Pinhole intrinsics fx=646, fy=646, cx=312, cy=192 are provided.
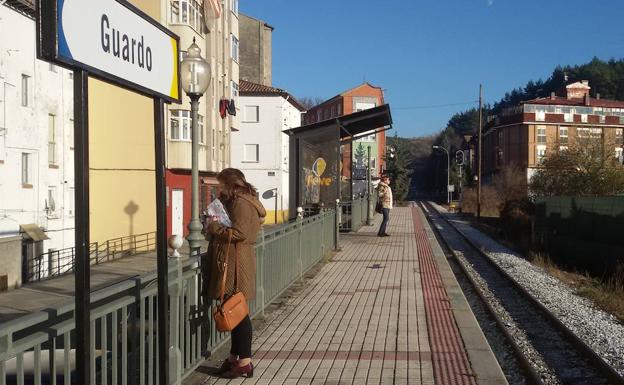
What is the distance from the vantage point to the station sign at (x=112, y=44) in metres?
2.41

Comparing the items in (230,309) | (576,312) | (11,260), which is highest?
(230,309)

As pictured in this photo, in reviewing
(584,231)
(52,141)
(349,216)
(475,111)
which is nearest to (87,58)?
(584,231)

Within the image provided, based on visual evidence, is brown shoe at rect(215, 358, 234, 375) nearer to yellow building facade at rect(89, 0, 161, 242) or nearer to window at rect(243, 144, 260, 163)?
yellow building facade at rect(89, 0, 161, 242)

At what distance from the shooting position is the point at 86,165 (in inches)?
105

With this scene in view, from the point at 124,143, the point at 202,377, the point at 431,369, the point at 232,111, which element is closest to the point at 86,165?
the point at 202,377

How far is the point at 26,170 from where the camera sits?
22.2m

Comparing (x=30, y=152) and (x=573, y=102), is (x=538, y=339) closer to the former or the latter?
(x=30, y=152)

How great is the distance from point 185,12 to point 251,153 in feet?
60.0

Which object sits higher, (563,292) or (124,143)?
(124,143)

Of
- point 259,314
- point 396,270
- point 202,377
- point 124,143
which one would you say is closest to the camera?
point 202,377

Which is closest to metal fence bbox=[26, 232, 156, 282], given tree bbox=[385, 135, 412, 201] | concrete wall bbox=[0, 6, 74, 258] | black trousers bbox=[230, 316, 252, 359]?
concrete wall bbox=[0, 6, 74, 258]

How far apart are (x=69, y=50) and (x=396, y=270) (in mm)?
10815

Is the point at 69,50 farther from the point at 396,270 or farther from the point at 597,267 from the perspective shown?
the point at 597,267

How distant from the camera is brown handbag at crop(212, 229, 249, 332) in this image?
495 centimetres
